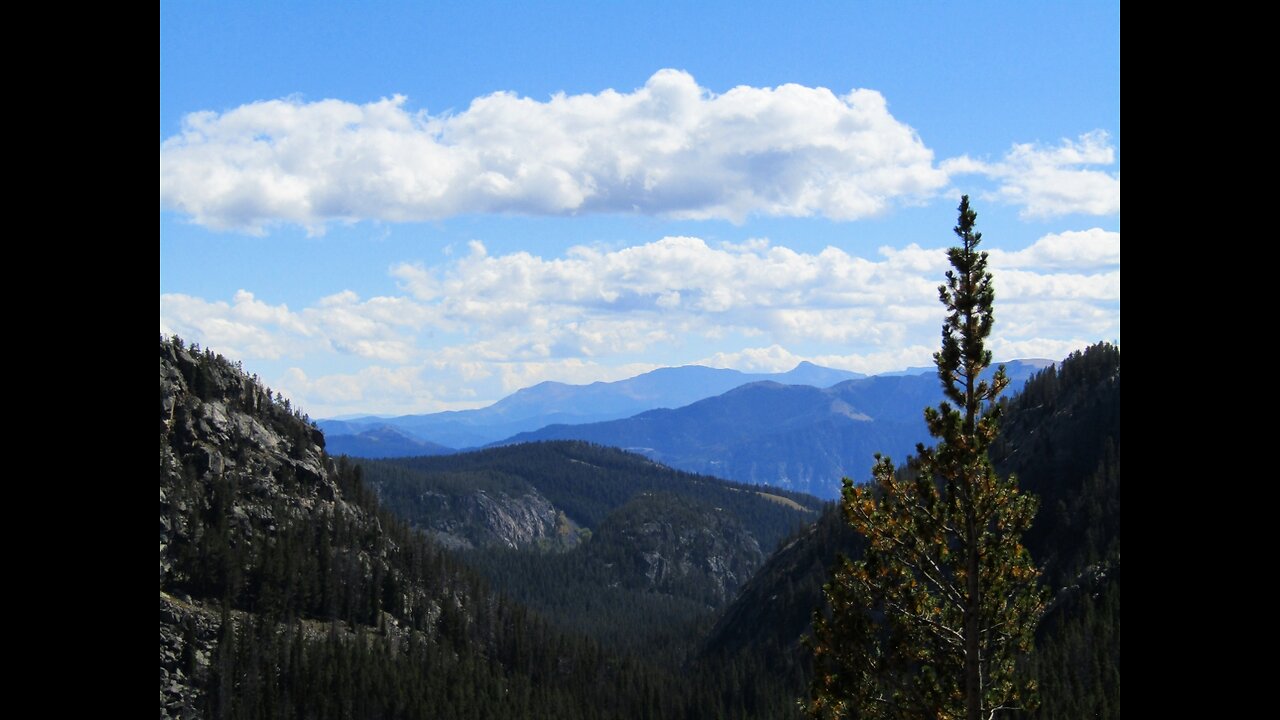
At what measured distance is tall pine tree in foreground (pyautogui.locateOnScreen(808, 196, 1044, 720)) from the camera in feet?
84.9

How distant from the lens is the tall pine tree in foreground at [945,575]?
2588cm

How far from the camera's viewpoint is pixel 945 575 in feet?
86.7
